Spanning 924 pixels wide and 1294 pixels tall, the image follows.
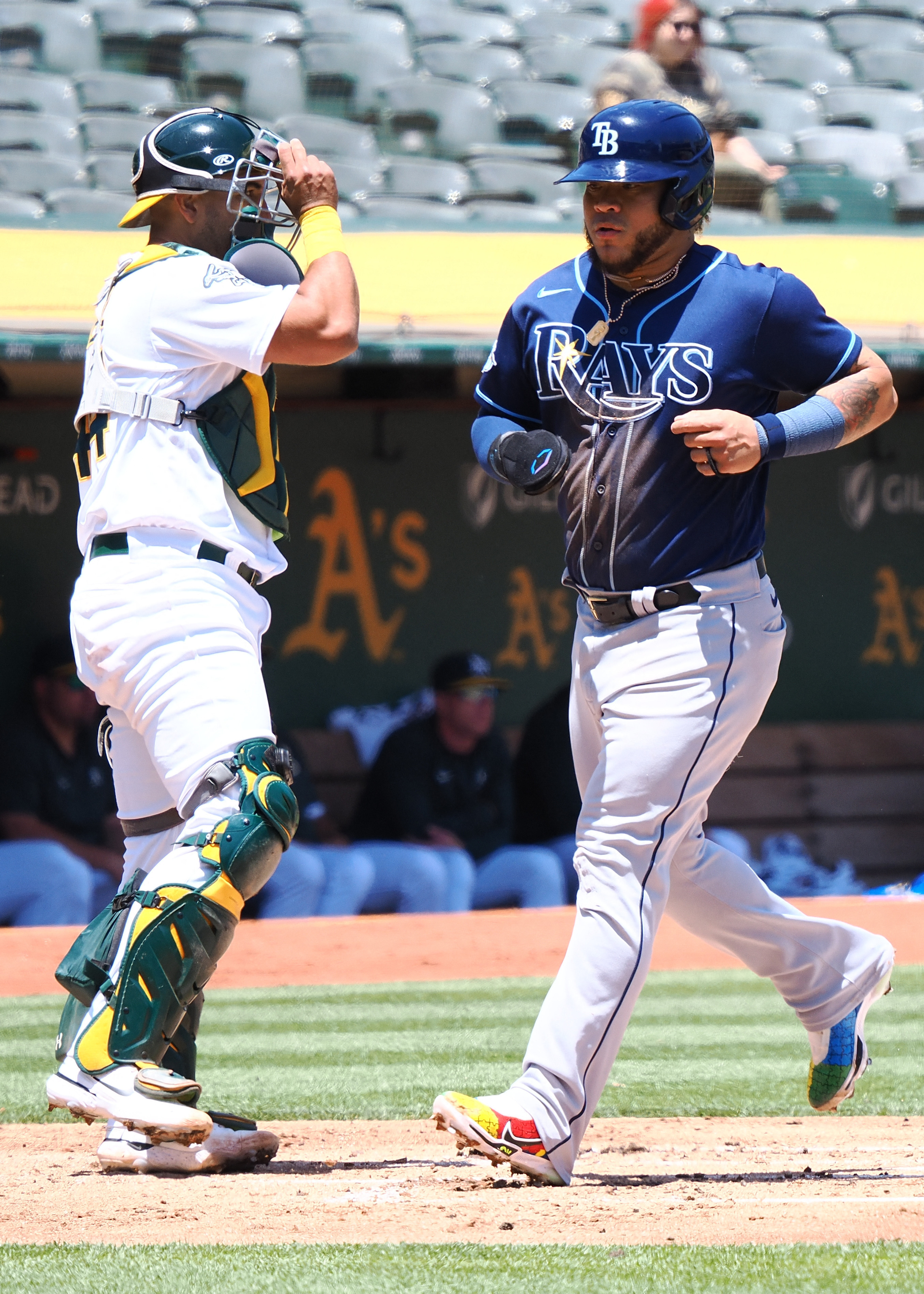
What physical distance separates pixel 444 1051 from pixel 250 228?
239 centimetres

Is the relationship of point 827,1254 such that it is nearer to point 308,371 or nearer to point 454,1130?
point 454,1130

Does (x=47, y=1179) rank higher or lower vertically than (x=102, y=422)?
lower

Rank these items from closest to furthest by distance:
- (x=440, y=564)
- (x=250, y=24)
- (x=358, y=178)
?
1. (x=440, y=564)
2. (x=358, y=178)
3. (x=250, y=24)

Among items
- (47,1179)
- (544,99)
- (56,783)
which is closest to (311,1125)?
(47,1179)

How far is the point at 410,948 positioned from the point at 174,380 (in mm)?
4333

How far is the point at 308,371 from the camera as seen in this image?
870cm

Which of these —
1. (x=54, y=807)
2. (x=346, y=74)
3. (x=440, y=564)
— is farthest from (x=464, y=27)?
(x=54, y=807)

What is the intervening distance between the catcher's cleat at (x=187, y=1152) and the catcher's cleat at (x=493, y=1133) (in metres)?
0.42

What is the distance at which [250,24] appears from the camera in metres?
10.4

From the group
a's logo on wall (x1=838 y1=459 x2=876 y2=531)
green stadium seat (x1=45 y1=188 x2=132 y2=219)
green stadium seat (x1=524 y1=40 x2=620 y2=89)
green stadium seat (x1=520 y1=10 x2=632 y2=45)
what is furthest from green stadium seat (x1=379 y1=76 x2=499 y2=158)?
a's logo on wall (x1=838 y1=459 x2=876 y2=531)

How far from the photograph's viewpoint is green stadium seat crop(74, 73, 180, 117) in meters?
9.70

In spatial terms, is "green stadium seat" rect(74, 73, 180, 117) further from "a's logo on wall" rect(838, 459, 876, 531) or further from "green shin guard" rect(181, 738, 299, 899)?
"green shin guard" rect(181, 738, 299, 899)

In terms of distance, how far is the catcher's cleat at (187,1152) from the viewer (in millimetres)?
2729

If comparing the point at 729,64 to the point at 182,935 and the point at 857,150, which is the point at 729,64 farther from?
the point at 182,935
